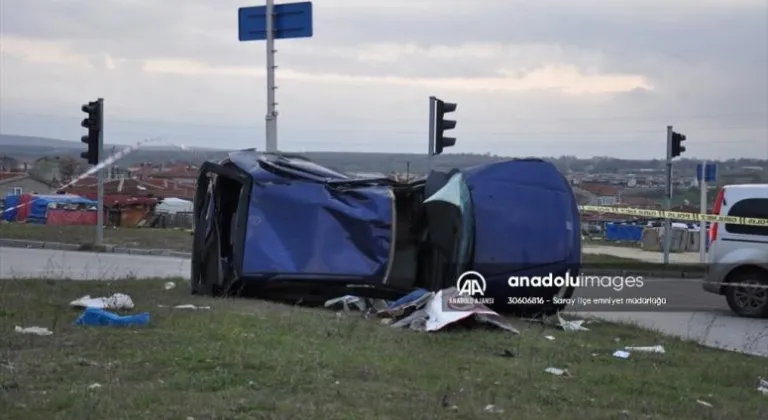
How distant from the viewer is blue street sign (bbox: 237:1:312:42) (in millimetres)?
16219

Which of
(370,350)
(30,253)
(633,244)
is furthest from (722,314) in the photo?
(633,244)

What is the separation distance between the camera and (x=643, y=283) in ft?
65.9

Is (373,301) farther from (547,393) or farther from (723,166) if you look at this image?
(723,166)

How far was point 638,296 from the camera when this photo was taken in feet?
55.9

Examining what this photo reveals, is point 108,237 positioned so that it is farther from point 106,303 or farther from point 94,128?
point 106,303

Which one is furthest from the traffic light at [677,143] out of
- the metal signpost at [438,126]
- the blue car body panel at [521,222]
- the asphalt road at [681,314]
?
the blue car body panel at [521,222]

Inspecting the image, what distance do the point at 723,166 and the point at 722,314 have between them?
11085mm

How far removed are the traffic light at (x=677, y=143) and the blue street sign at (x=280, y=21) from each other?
36.0ft

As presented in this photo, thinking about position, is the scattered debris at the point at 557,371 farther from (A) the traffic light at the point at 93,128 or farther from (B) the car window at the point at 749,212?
(A) the traffic light at the point at 93,128

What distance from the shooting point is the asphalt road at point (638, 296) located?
12.2 m

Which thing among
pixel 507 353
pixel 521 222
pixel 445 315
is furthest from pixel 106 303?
pixel 521 222

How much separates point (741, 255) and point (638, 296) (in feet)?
8.93

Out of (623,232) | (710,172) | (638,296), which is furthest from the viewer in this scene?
(623,232)

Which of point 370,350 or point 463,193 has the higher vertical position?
point 463,193
